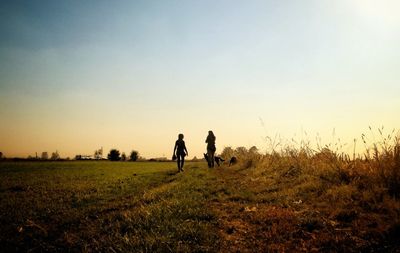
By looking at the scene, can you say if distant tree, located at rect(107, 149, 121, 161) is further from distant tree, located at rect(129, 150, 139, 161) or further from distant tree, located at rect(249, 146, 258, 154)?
distant tree, located at rect(249, 146, 258, 154)

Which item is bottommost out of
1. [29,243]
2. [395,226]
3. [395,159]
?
[29,243]

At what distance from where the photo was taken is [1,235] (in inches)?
209

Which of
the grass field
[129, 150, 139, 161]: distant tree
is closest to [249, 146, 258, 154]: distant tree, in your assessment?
the grass field

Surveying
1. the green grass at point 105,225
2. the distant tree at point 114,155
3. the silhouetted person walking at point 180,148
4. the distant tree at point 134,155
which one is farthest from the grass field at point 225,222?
the distant tree at point 134,155

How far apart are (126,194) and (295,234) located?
6.83 m

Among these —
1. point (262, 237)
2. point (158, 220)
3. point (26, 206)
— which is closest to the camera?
point (262, 237)

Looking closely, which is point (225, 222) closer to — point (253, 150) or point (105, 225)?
point (105, 225)

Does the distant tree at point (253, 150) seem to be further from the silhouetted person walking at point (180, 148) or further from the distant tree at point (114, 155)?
the distant tree at point (114, 155)

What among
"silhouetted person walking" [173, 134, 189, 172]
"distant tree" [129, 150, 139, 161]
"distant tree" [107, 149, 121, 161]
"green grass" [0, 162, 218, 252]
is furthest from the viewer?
"distant tree" [129, 150, 139, 161]

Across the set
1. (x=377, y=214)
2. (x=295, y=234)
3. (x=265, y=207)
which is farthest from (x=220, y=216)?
(x=377, y=214)

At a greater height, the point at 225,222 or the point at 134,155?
the point at 134,155

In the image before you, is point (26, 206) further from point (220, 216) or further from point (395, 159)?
point (395, 159)

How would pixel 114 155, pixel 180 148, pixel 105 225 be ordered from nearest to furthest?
pixel 105 225 → pixel 180 148 → pixel 114 155

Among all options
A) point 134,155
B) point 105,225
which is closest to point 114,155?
point 134,155
